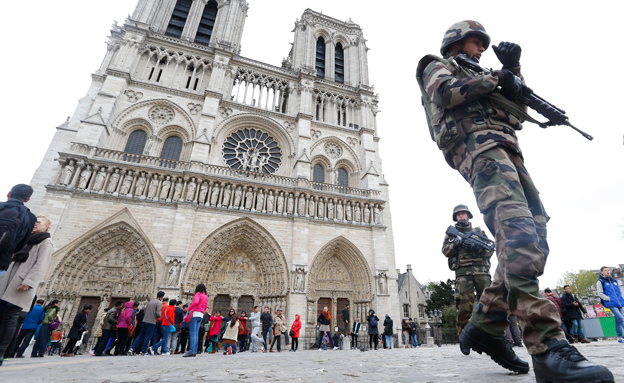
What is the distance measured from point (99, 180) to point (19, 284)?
11.4 m

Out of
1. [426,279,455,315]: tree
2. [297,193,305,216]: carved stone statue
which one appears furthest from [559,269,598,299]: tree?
[297,193,305,216]: carved stone statue

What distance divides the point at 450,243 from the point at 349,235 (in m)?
11.3

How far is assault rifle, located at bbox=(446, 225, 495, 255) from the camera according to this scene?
12.7 feet

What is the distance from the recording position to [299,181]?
15.4 metres

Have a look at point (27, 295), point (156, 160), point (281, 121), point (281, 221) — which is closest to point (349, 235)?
point (281, 221)

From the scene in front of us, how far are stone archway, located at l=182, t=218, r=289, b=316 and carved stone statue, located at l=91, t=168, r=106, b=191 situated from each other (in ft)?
16.0

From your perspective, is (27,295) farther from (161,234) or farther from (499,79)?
(161,234)

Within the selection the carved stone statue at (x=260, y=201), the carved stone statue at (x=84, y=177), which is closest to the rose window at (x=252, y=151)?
the carved stone statue at (x=260, y=201)

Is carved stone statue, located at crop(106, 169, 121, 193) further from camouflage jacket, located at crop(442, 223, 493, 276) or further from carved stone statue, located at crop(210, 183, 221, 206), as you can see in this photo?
camouflage jacket, located at crop(442, 223, 493, 276)

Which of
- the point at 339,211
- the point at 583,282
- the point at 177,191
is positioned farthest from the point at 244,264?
the point at 583,282

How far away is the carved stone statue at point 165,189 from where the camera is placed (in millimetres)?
13070

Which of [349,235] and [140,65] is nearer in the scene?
[349,235]

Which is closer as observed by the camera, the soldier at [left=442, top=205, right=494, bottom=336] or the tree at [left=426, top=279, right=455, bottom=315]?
the soldier at [left=442, top=205, right=494, bottom=336]

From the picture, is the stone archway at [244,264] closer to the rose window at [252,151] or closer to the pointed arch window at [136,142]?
the rose window at [252,151]
